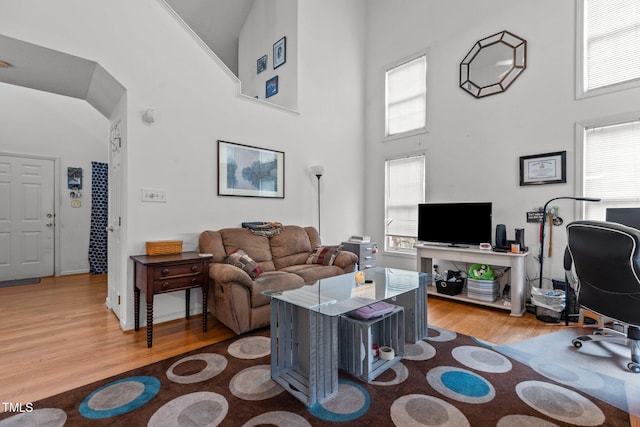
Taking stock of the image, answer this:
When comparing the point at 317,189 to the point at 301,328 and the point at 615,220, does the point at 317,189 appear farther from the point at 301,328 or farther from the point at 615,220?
the point at 615,220

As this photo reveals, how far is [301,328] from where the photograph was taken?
1979 millimetres

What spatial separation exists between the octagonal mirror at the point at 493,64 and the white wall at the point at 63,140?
20.8ft

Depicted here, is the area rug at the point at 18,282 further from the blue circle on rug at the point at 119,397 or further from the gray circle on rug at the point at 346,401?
the gray circle on rug at the point at 346,401

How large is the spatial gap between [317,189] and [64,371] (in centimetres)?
349

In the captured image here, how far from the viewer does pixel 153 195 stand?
305cm

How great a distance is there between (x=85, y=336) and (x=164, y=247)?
3.30 ft

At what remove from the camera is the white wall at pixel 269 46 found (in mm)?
4632

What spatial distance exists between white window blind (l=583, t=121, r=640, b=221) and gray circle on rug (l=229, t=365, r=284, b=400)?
3.63 metres

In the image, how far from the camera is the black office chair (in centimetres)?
197

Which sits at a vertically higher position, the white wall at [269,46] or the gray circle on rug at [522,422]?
the white wall at [269,46]

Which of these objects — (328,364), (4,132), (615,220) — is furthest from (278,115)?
(4,132)

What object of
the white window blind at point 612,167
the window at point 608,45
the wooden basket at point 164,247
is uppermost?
the window at point 608,45


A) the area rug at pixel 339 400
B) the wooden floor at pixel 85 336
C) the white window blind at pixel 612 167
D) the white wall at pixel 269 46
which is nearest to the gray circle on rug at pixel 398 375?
the area rug at pixel 339 400

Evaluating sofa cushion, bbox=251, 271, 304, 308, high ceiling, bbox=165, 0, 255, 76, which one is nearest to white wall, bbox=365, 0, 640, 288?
sofa cushion, bbox=251, 271, 304, 308
